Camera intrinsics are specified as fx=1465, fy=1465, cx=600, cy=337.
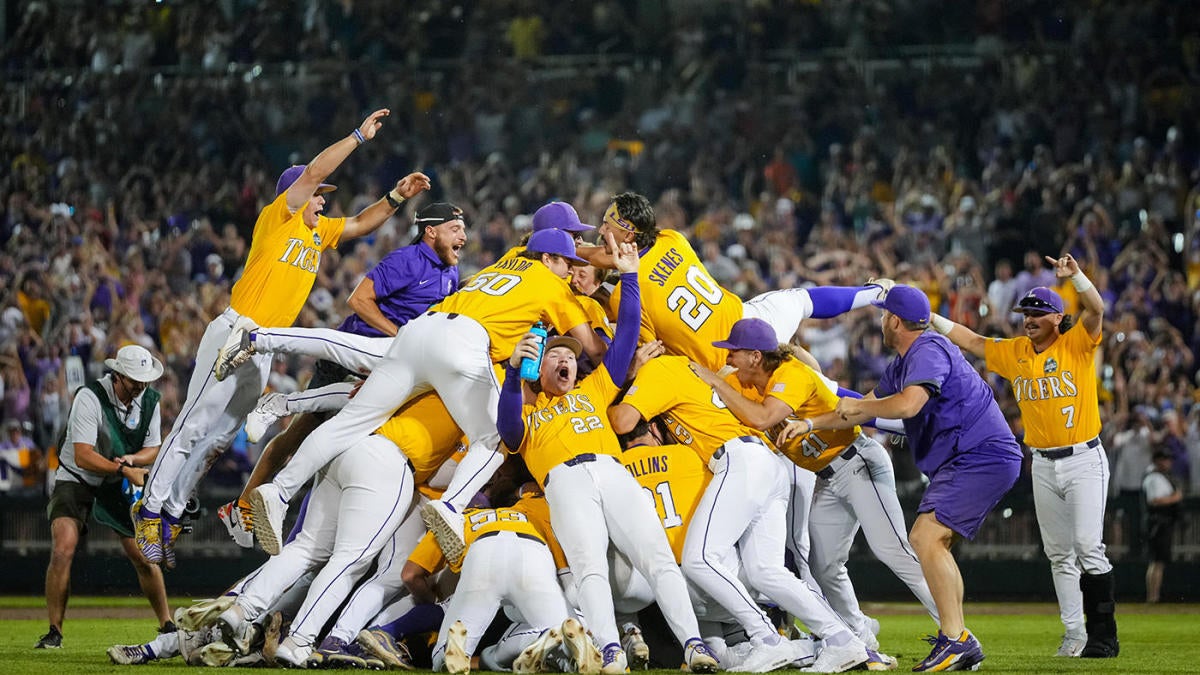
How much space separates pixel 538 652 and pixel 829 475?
9.04 ft

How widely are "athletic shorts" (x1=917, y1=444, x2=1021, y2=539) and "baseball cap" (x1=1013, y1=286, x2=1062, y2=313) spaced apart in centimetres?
167

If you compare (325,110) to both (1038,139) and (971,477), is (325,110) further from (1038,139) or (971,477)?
(971,477)

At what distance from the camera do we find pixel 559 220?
930cm

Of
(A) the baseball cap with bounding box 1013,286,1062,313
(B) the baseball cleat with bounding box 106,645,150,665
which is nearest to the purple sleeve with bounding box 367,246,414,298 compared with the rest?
(B) the baseball cleat with bounding box 106,645,150,665

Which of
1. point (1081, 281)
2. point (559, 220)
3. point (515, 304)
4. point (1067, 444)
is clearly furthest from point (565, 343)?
point (1067, 444)

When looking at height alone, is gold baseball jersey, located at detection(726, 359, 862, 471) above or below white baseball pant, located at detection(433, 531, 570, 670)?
above

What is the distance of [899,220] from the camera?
59.7ft

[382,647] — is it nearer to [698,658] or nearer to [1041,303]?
[698,658]

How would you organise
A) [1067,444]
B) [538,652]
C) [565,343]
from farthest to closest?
[1067,444]
[565,343]
[538,652]

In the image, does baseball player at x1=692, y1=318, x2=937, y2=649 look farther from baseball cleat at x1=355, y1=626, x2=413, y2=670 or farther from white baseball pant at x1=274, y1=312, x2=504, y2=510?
baseball cleat at x1=355, y1=626, x2=413, y2=670

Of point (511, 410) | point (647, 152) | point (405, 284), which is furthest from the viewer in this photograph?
point (647, 152)

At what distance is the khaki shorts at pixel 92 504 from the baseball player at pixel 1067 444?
614 cm

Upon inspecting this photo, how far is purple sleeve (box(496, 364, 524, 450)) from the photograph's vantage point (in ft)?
25.4

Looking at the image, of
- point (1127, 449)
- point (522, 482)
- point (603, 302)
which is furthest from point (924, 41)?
point (522, 482)
